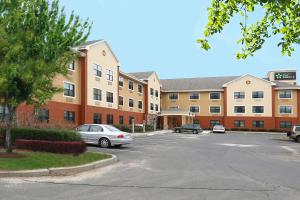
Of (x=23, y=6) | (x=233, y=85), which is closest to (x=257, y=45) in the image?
(x=23, y=6)

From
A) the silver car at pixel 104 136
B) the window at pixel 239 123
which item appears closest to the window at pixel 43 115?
the silver car at pixel 104 136

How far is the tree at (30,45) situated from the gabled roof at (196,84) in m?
57.0

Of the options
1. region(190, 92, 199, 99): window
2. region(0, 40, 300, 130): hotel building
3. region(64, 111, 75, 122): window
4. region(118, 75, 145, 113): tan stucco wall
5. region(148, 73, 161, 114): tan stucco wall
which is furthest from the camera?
region(190, 92, 199, 99): window

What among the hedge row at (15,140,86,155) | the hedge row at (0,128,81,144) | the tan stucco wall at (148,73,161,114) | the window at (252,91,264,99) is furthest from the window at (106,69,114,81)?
the window at (252,91,264,99)

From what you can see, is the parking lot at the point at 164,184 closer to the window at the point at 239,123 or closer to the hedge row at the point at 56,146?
the hedge row at the point at 56,146

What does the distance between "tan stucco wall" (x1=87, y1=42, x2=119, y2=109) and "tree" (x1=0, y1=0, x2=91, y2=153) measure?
2401 centimetres

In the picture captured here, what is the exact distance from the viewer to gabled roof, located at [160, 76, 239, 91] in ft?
230

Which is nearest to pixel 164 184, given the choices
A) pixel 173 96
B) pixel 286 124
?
pixel 286 124

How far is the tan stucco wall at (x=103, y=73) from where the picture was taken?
3825cm

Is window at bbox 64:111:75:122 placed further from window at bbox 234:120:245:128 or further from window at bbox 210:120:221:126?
window at bbox 234:120:245:128

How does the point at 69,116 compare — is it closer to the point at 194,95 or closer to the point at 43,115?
the point at 43,115

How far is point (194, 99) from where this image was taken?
2768 inches

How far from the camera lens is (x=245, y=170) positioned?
13812 mm

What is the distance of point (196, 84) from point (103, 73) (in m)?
34.0
